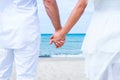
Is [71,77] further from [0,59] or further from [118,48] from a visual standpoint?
[118,48]

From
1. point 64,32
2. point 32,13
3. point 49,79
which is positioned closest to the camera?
point 64,32

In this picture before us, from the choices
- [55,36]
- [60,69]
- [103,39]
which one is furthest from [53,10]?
[60,69]

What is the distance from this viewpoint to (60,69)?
534 cm

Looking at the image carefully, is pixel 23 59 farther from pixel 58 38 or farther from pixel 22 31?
pixel 58 38

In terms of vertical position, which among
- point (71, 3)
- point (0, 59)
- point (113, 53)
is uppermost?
point (113, 53)

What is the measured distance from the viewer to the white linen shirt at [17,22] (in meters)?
2.85

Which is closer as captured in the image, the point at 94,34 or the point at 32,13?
the point at 94,34

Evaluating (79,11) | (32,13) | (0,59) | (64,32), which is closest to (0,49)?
(0,59)

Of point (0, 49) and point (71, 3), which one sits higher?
point (0, 49)

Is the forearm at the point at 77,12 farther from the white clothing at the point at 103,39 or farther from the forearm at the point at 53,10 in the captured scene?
the forearm at the point at 53,10

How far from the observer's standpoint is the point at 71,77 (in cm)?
487

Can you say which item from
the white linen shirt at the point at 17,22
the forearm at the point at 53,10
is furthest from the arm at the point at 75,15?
the white linen shirt at the point at 17,22

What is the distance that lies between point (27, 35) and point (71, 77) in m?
2.07

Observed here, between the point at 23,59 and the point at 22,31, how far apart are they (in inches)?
8.1
